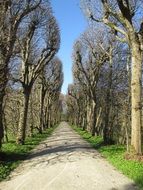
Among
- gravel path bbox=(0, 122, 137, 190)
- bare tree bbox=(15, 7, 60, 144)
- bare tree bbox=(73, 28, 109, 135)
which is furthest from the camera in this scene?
bare tree bbox=(73, 28, 109, 135)

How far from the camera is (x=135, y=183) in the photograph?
39.1ft

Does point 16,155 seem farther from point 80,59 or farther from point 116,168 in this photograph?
point 80,59

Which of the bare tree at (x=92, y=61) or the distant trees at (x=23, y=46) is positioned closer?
the distant trees at (x=23, y=46)

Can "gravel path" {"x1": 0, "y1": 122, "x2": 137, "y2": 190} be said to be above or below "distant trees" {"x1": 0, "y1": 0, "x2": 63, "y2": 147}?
below

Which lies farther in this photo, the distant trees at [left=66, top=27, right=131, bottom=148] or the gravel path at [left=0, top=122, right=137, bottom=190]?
the distant trees at [left=66, top=27, right=131, bottom=148]

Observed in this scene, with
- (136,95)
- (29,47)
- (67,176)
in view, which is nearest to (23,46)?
(29,47)

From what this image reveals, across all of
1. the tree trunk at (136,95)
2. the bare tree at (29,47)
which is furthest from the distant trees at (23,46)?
the tree trunk at (136,95)

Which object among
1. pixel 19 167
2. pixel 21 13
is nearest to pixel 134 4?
pixel 21 13

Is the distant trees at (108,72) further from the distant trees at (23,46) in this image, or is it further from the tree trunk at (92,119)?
the distant trees at (23,46)

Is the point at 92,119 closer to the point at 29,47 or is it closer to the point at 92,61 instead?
the point at 92,61

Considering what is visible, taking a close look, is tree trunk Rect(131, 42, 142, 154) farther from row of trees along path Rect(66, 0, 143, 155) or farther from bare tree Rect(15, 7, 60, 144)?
bare tree Rect(15, 7, 60, 144)

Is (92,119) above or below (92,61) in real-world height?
below

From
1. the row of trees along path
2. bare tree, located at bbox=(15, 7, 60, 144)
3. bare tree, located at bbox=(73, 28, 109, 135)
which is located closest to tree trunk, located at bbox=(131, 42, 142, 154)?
the row of trees along path

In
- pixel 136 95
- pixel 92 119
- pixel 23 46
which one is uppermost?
pixel 23 46
